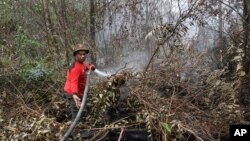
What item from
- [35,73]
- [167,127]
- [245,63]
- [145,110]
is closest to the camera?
[167,127]

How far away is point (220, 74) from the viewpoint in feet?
25.6

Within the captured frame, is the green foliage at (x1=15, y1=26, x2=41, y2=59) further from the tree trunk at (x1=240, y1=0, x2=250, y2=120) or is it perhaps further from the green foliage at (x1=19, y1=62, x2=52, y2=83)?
the tree trunk at (x1=240, y1=0, x2=250, y2=120)

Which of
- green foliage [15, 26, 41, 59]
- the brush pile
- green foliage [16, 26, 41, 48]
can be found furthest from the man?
green foliage [16, 26, 41, 48]

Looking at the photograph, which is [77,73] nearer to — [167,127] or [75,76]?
[75,76]

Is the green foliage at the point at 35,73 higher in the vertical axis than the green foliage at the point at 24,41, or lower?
lower

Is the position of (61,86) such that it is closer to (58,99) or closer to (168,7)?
(58,99)

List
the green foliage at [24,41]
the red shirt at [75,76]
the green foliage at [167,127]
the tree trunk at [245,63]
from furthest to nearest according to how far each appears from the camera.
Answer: the green foliage at [24,41], the tree trunk at [245,63], the red shirt at [75,76], the green foliage at [167,127]

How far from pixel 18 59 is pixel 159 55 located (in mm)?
3378

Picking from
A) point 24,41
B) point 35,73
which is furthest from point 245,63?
point 24,41

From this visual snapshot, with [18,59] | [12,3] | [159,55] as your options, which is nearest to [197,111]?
[159,55]

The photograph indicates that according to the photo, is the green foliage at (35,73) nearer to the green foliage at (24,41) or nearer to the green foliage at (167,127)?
the green foliage at (24,41)

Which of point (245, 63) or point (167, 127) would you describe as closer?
point (167, 127)

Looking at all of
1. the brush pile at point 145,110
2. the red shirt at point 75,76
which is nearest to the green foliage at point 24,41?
the brush pile at point 145,110

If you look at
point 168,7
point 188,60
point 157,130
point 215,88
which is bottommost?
point 157,130
